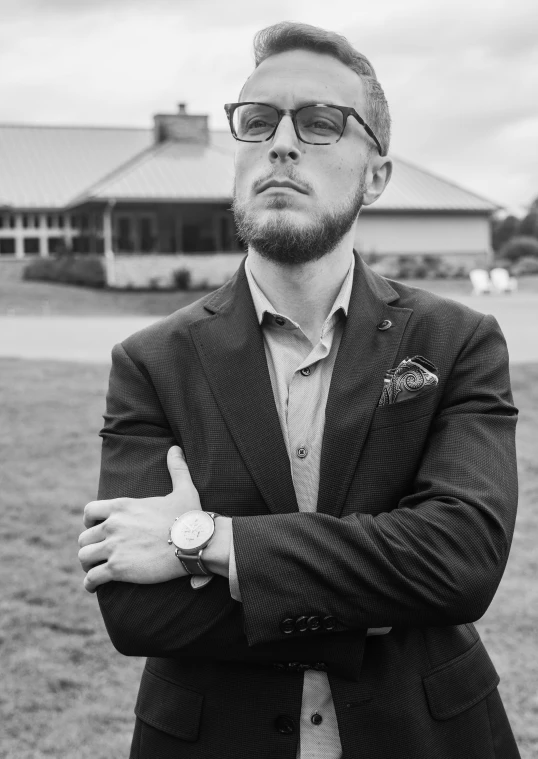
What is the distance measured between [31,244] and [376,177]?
42.8m

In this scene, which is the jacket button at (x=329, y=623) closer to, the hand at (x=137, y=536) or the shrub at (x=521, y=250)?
the hand at (x=137, y=536)

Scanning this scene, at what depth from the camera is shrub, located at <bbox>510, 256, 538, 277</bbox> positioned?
42.0 meters

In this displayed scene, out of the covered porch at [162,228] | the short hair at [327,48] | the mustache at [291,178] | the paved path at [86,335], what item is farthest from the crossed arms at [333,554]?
the covered porch at [162,228]

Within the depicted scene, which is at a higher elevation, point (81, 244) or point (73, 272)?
point (73, 272)

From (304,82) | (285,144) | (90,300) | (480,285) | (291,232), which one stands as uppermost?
(304,82)

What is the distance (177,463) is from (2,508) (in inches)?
194

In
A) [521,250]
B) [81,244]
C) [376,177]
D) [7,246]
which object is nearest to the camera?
[376,177]

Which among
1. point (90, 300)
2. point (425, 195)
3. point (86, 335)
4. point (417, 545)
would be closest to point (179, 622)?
point (417, 545)

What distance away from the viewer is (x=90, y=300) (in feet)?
99.1

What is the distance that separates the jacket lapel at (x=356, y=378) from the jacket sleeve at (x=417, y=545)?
11cm

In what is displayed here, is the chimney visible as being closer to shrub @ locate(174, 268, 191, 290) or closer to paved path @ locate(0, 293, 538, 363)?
shrub @ locate(174, 268, 191, 290)

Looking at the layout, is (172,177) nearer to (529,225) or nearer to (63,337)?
(63,337)

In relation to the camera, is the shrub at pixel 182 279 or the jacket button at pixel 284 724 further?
the shrub at pixel 182 279

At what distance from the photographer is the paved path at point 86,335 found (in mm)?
14023
